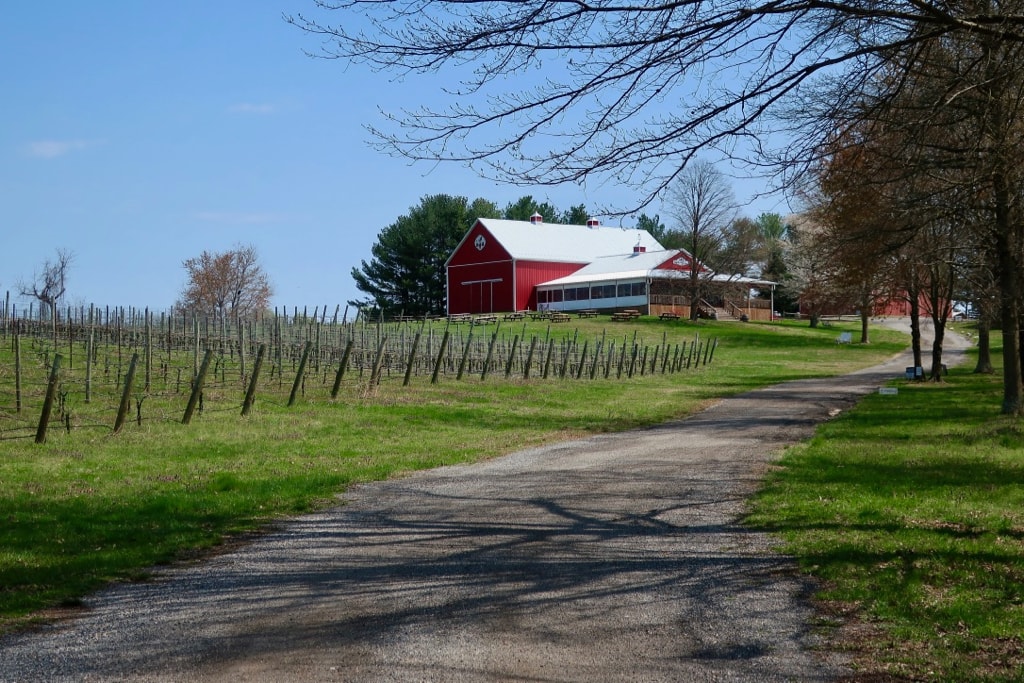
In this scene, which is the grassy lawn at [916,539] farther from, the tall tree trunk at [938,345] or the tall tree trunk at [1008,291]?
the tall tree trunk at [938,345]

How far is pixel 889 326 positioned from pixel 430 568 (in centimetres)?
7303

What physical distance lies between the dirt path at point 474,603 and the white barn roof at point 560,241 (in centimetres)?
6282

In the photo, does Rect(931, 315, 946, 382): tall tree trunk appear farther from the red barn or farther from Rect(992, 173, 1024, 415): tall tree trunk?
the red barn

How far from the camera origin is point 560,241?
77562 millimetres

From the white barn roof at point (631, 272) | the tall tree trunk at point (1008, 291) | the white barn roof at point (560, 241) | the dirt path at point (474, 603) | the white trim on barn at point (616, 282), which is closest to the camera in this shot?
the dirt path at point (474, 603)

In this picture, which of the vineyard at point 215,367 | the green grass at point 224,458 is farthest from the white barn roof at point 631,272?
the green grass at point 224,458

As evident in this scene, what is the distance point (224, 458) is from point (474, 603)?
27.9ft

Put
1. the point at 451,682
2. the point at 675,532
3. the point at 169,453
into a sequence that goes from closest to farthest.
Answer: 1. the point at 451,682
2. the point at 675,532
3. the point at 169,453

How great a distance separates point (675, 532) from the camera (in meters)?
9.11

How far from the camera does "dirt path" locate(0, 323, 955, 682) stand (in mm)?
5523

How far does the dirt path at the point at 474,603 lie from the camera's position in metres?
5.52

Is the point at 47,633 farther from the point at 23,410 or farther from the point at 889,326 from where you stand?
the point at 889,326

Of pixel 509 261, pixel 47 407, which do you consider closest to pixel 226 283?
pixel 509 261

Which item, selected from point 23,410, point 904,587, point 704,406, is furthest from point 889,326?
point 904,587
